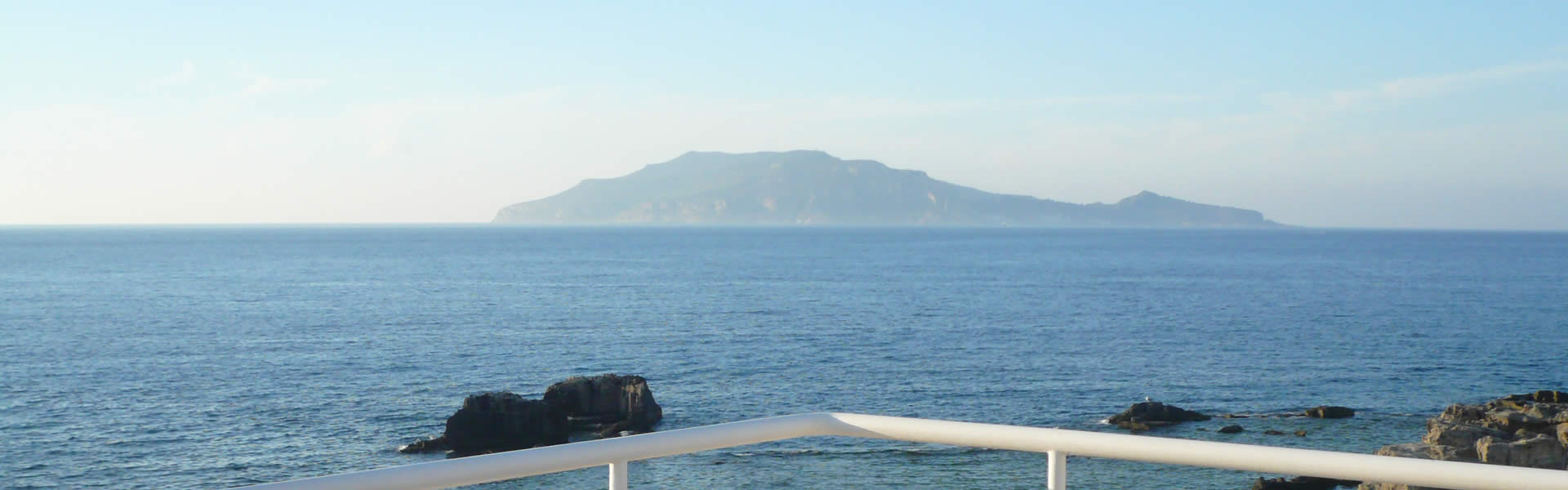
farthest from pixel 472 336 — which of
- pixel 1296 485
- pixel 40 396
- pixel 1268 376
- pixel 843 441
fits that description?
pixel 1296 485

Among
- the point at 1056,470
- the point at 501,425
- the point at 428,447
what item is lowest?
the point at 428,447

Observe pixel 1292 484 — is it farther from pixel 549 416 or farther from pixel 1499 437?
pixel 549 416

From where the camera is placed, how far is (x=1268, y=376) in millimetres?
45688

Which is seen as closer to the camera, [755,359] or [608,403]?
[608,403]

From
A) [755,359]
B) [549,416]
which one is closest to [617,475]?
[549,416]

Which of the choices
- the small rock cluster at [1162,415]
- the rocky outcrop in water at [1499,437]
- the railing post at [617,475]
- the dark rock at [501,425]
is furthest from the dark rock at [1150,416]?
the railing post at [617,475]

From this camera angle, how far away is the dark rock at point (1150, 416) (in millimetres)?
35062

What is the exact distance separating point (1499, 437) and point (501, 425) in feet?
77.9

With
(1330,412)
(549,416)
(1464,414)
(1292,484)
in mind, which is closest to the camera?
(1292,484)

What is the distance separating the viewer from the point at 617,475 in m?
2.66

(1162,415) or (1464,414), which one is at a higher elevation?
(1464,414)

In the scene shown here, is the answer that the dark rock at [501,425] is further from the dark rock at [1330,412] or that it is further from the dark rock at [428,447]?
the dark rock at [1330,412]

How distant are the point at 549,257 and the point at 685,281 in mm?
56370

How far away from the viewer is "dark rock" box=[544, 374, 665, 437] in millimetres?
35094
